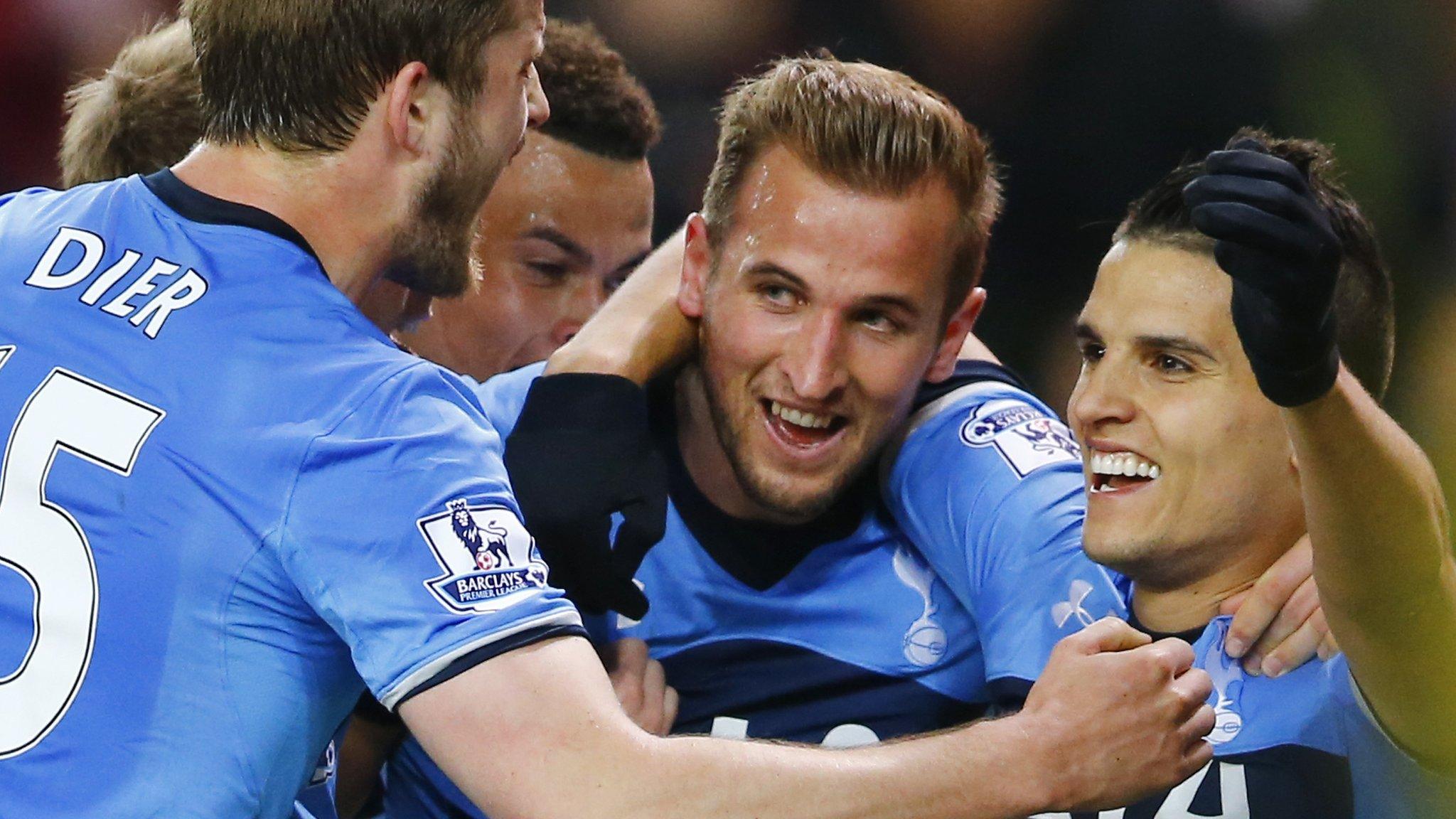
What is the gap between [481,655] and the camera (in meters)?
1.64

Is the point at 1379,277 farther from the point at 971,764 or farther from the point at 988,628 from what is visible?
the point at 971,764

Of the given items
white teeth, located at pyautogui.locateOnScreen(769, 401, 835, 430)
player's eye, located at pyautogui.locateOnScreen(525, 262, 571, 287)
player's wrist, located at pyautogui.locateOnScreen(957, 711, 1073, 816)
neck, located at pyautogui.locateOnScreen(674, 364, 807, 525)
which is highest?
player's wrist, located at pyautogui.locateOnScreen(957, 711, 1073, 816)

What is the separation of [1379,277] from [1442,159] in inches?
74.8

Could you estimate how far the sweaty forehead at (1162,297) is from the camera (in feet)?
6.98

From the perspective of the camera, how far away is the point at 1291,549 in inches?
81.9

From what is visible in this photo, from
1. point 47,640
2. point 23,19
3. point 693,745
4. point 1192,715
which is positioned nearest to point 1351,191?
point 1192,715

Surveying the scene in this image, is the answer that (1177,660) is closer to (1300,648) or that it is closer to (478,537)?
(1300,648)

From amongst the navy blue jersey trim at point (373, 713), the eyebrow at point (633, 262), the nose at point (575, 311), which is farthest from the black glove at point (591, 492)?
the eyebrow at point (633, 262)

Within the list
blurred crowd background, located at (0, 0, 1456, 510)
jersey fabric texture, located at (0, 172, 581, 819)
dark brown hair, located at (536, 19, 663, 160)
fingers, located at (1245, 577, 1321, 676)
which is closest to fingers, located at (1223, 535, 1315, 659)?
fingers, located at (1245, 577, 1321, 676)

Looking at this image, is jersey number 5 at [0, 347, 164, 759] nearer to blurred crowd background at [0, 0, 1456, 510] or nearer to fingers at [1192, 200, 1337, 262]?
fingers at [1192, 200, 1337, 262]

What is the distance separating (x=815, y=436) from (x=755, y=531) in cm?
19

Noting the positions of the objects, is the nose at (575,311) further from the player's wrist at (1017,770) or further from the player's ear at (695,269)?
the player's wrist at (1017,770)

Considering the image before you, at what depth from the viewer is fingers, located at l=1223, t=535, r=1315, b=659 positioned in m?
2.00

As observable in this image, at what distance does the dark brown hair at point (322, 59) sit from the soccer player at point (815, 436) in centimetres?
59
